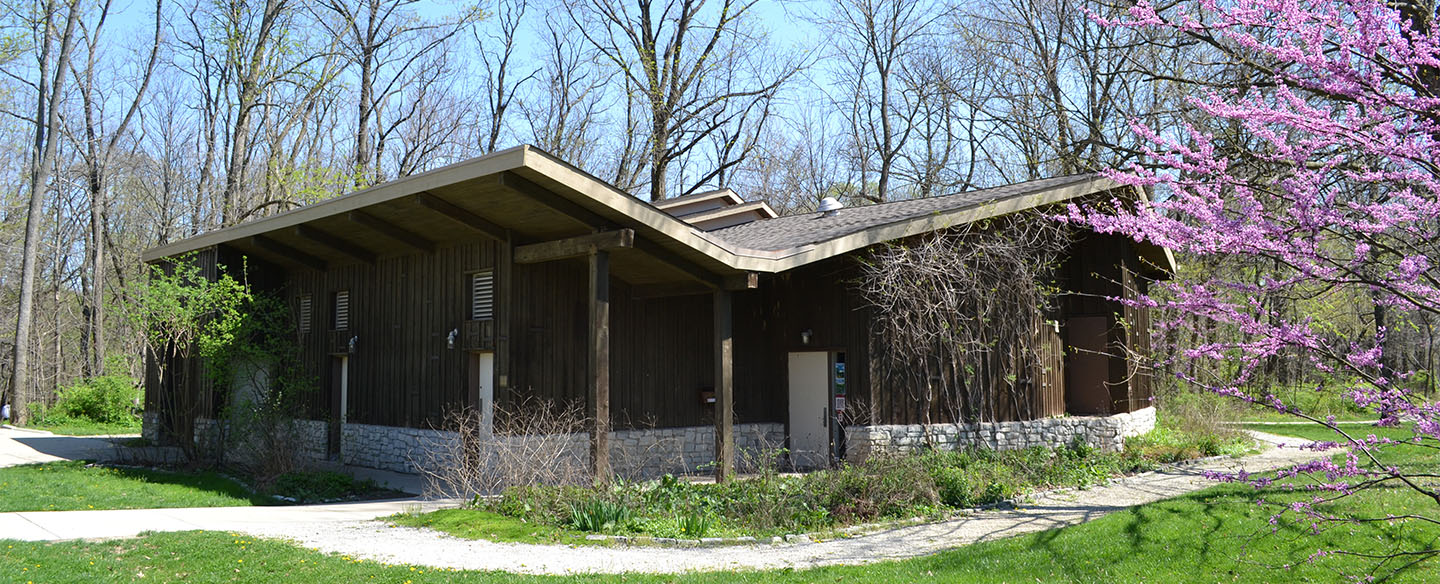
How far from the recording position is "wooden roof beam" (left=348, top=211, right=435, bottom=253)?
12414 millimetres

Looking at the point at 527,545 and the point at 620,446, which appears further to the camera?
the point at 620,446

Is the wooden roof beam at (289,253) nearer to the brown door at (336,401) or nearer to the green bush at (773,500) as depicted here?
the brown door at (336,401)

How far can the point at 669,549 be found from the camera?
852 centimetres

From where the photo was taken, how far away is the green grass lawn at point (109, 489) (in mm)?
10867

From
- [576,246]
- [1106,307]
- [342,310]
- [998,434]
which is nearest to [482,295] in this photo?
[576,246]

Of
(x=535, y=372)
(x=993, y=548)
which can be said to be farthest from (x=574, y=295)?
(x=993, y=548)

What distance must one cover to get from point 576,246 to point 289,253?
7.03 m

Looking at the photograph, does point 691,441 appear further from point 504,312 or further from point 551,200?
point 551,200

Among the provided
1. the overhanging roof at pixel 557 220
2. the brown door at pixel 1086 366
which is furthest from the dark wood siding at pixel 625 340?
the overhanging roof at pixel 557 220

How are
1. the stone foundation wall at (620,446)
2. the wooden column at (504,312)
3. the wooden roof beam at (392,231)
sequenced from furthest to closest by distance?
1. the stone foundation wall at (620,446)
2. the wooden roof beam at (392,231)
3. the wooden column at (504,312)

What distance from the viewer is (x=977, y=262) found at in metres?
13.4

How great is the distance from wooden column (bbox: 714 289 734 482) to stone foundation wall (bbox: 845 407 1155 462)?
205 centimetres

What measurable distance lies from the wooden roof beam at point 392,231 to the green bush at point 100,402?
1480cm

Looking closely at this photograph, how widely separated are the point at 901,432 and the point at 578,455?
4.33 m
